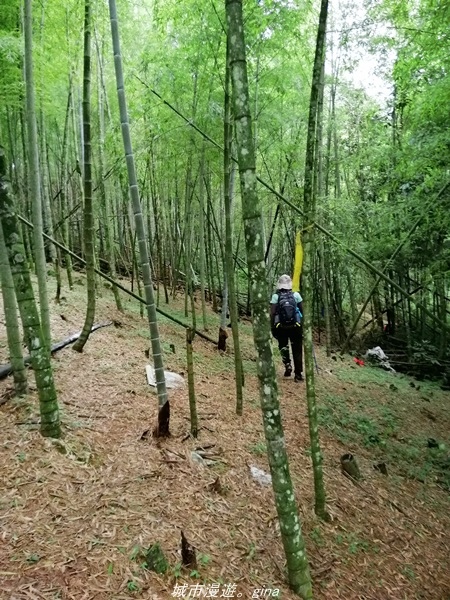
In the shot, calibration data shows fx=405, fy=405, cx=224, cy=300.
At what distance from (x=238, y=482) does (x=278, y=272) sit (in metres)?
10.9

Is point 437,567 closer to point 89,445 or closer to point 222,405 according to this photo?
point 222,405

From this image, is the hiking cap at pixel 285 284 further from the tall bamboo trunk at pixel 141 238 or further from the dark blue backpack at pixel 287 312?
the tall bamboo trunk at pixel 141 238

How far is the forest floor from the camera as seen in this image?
2162mm

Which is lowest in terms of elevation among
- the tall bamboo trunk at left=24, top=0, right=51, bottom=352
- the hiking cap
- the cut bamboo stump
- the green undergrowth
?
the green undergrowth

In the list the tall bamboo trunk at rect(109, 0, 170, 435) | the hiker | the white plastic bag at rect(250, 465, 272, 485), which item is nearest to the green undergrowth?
the hiker

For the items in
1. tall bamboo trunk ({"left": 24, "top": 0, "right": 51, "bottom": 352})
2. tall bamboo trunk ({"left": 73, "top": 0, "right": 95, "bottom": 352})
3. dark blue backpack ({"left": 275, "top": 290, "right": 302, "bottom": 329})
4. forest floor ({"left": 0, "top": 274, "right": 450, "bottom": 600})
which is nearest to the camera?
forest floor ({"left": 0, "top": 274, "right": 450, "bottom": 600})

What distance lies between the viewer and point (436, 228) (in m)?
5.72

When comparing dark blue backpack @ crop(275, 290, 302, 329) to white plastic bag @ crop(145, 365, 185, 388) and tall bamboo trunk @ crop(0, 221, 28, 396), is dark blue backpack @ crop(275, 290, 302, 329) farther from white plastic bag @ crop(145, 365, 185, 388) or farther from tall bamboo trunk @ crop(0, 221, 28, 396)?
tall bamboo trunk @ crop(0, 221, 28, 396)

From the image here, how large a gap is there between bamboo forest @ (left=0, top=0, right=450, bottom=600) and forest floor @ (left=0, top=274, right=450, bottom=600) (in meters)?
0.02

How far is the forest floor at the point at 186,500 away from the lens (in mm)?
2162

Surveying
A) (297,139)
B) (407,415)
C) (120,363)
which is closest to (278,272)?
(297,139)

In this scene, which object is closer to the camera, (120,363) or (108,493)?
(108,493)

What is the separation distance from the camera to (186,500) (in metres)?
2.83

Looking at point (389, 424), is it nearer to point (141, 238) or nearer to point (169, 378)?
point (169, 378)
